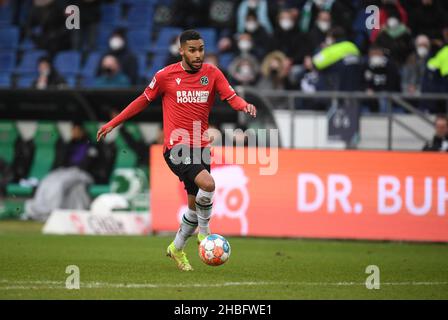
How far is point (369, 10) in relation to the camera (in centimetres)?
1958

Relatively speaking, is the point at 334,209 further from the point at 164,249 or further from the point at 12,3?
the point at 12,3

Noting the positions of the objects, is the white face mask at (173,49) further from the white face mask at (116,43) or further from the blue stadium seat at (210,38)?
the white face mask at (116,43)

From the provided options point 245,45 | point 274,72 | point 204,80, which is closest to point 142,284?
point 204,80

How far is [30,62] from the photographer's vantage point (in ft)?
79.3

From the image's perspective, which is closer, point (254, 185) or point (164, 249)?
point (164, 249)

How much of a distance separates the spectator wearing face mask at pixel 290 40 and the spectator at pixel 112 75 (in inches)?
127

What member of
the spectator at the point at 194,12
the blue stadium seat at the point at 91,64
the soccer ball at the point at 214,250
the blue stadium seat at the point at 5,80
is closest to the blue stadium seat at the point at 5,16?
the blue stadium seat at the point at 5,80

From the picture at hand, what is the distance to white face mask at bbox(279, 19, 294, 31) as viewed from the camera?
21.2 m

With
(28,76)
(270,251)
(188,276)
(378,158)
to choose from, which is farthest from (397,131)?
(28,76)

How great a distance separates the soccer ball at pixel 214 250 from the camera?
10844mm

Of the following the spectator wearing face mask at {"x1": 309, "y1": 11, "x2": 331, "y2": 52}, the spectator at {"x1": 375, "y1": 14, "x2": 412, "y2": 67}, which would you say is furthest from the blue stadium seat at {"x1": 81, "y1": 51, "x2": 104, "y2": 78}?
the spectator at {"x1": 375, "y1": 14, "x2": 412, "y2": 67}

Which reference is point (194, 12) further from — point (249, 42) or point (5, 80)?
point (5, 80)
